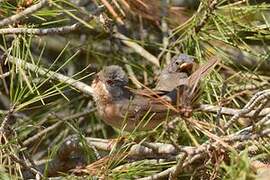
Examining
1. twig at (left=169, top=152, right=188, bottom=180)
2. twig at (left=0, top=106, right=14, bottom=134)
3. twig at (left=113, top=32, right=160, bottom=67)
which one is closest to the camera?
twig at (left=169, top=152, right=188, bottom=180)

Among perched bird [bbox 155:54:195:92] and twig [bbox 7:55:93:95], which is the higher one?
twig [bbox 7:55:93:95]

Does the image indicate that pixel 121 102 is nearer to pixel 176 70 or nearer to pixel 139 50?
pixel 176 70

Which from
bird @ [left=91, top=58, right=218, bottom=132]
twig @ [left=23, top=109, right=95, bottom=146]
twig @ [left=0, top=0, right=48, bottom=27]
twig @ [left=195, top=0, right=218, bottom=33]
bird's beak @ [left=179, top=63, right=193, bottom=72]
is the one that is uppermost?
twig @ [left=0, top=0, right=48, bottom=27]

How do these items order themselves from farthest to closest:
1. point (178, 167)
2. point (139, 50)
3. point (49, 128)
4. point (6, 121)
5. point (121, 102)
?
1. point (139, 50)
2. point (49, 128)
3. point (121, 102)
4. point (6, 121)
5. point (178, 167)

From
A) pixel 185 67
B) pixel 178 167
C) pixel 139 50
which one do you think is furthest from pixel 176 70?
pixel 178 167

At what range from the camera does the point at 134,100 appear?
264 cm

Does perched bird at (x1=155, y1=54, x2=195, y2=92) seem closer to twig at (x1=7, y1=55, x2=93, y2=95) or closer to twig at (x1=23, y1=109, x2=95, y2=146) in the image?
twig at (x1=7, y1=55, x2=93, y2=95)

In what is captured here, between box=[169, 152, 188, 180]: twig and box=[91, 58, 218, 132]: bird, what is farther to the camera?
box=[91, 58, 218, 132]: bird

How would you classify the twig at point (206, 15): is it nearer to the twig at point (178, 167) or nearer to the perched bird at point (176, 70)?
the perched bird at point (176, 70)

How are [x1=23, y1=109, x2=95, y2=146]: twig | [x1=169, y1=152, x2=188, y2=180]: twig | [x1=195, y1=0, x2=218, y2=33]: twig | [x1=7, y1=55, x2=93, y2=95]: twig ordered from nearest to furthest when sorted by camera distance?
[x1=169, y1=152, x2=188, y2=180]: twig < [x1=7, y1=55, x2=93, y2=95]: twig < [x1=195, y1=0, x2=218, y2=33]: twig < [x1=23, y1=109, x2=95, y2=146]: twig

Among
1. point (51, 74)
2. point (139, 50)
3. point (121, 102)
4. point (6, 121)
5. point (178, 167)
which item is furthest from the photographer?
point (139, 50)

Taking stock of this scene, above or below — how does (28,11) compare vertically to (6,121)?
above

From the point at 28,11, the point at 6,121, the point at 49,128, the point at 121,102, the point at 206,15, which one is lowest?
the point at 49,128

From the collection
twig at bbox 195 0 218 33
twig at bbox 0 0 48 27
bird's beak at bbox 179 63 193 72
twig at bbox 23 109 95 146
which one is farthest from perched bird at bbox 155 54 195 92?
twig at bbox 0 0 48 27
